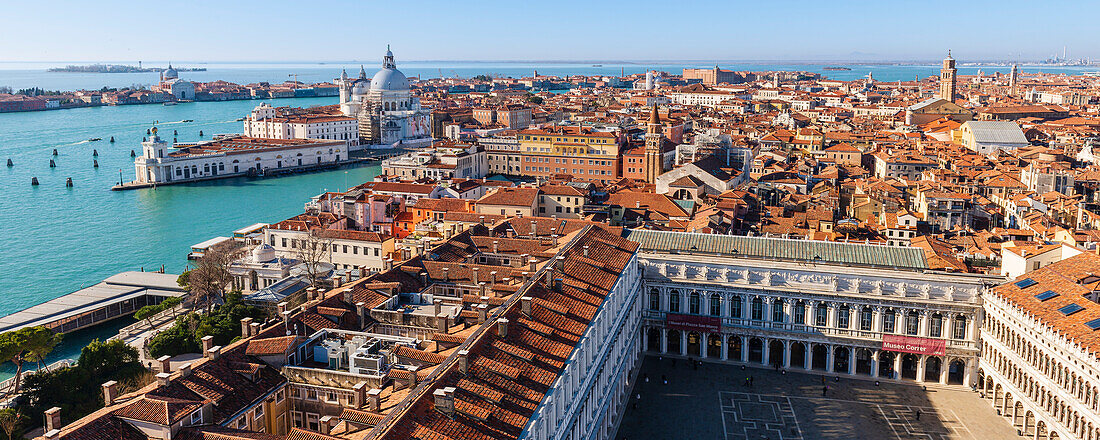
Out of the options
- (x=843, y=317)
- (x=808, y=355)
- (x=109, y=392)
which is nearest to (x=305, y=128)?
(x=808, y=355)

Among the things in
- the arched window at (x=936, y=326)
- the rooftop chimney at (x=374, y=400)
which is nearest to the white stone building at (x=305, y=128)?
the arched window at (x=936, y=326)

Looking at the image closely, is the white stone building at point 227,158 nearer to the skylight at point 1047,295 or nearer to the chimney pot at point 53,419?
the chimney pot at point 53,419

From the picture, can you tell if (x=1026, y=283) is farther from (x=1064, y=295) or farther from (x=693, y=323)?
(x=693, y=323)

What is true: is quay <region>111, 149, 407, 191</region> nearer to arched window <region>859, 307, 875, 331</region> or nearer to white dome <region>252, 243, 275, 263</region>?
white dome <region>252, 243, 275, 263</region>

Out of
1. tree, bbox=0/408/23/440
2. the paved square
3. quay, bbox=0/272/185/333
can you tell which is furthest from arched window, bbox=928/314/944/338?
quay, bbox=0/272/185/333

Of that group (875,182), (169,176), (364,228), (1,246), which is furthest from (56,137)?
(875,182)

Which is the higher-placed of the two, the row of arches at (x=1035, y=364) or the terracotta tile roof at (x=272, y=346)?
the terracotta tile roof at (x=272, y=346)

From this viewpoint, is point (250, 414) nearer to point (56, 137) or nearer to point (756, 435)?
point (756, 435)
